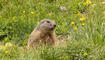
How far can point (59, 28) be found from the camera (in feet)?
25.1

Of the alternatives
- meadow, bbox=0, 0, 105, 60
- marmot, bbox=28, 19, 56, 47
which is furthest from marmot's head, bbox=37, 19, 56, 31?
→ meadow, bbox=0, 0, 105, 60

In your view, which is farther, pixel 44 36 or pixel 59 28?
pixel 59 28

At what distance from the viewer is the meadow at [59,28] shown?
5.07 meters

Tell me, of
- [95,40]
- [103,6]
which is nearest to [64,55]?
[95,40]

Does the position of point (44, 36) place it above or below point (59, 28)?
above

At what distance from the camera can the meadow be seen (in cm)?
507

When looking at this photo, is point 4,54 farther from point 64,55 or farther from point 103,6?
Result: point 103,6

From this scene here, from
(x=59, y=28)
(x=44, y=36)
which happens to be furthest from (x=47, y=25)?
(x=59, y=28)

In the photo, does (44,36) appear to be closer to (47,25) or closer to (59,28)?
(47,25)

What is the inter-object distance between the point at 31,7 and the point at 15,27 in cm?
133

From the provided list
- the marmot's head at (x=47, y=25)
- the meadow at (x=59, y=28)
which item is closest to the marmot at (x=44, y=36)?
the marmot's head at (x=47, y=25)

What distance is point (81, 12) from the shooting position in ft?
28.7

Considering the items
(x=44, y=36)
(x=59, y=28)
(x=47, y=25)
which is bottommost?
(x=59, y=28)

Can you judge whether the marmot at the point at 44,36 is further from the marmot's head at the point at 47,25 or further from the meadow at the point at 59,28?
the meadow at the point at 59,28
